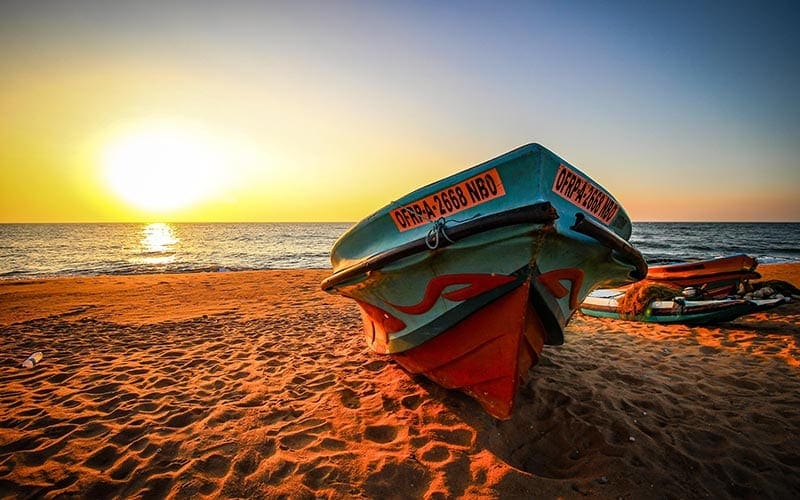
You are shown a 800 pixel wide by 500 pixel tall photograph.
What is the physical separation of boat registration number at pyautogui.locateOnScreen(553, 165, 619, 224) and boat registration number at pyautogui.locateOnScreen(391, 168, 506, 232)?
1.61 feet

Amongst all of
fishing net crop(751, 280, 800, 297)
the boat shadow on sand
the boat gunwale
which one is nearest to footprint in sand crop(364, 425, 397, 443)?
the boat shadow on sand

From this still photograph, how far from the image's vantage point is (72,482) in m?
2.59

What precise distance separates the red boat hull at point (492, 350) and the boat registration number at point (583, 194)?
32.5 inches

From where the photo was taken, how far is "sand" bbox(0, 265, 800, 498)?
2.61 meters

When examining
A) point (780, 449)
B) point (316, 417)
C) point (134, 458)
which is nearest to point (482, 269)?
point (316, 417)

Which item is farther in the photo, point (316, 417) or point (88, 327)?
point (88, 327)

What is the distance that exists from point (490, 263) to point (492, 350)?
0.84 metres

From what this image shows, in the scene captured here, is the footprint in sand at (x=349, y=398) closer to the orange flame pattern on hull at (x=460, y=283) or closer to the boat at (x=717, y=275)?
the orange flame pattern on hull at (x=460, y=283)

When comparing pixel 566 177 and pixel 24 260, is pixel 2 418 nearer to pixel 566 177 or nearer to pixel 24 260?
pixel 566 177

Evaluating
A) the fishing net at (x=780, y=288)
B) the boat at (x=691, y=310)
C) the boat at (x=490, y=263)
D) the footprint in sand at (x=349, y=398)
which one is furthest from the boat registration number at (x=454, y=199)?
the fishing net at (x=780, y=288)

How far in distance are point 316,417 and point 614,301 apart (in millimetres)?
7142

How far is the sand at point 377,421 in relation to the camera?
2613 millimetres

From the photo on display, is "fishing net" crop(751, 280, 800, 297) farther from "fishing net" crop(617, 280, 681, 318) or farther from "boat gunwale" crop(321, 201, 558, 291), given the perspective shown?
"boat gunwale" crop(321, 201, 558, 291)

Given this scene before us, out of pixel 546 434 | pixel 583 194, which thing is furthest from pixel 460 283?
pixel 546 434
